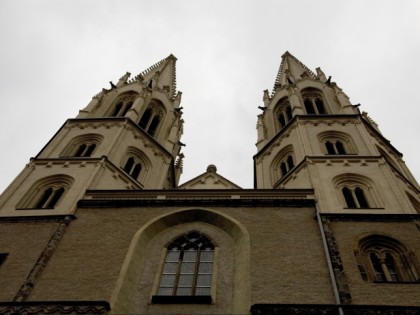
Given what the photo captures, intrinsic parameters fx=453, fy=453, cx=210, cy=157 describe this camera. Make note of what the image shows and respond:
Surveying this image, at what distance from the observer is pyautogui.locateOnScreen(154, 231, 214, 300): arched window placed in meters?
13.8

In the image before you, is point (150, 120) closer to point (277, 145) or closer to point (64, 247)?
point (277, 145)

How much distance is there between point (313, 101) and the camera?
29.1m

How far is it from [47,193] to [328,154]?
1324 centimetres

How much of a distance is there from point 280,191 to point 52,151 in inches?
476

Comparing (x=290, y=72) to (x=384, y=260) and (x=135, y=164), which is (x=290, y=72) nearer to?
(x=135, y=164)

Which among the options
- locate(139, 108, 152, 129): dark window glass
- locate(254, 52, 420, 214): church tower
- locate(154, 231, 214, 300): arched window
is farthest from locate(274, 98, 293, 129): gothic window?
locate(154, 231, 214, 300): arched window

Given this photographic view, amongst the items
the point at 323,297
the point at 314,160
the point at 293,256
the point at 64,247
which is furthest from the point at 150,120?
the point at 323,297

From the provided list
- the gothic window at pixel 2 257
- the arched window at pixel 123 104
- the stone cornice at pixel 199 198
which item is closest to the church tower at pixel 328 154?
the stone cornice at pixel 199 198

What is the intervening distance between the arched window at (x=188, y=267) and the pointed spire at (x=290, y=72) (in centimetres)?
1853

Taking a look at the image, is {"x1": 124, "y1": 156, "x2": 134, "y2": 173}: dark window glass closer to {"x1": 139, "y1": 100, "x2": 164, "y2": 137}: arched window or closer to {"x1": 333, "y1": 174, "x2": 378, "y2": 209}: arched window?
{"x1": 139, "y1": 100, "x2": 164, "y2": 137}: arched window

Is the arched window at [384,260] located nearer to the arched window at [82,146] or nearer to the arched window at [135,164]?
the arched window at [135,164]

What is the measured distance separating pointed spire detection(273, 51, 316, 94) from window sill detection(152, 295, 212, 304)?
21.4 m

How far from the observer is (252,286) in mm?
13141

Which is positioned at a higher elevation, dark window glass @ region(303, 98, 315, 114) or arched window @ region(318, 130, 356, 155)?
dark window glass @ region(303, 98, 315, 114)
